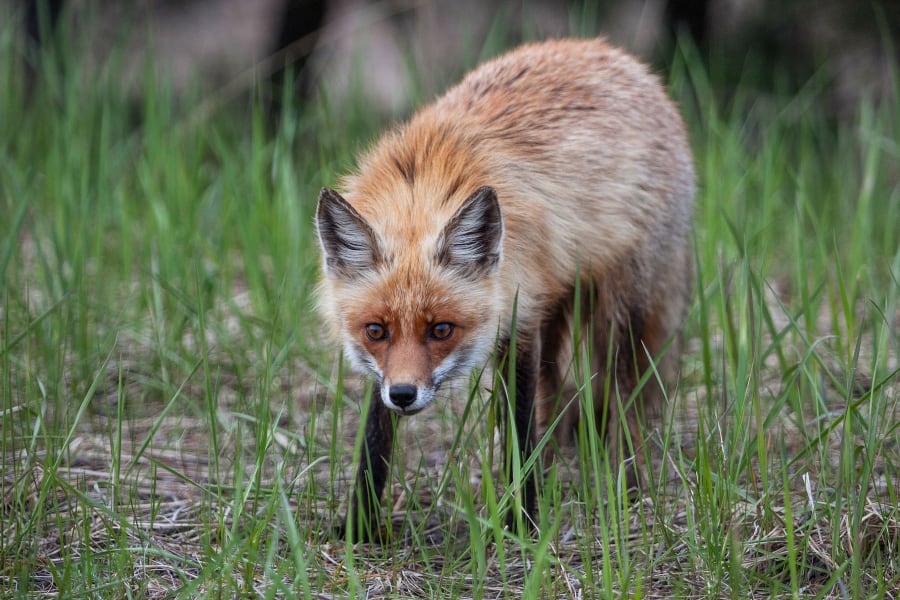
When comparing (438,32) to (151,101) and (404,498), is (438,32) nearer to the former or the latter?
(151,101)

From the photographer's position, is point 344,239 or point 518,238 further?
point 518,238

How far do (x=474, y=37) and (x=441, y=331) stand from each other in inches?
244

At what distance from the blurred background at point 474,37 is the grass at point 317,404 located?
0.28m

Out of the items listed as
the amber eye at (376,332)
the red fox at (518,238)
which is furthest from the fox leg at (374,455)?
the amber eye at (376,332)

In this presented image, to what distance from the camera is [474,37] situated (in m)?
9.28

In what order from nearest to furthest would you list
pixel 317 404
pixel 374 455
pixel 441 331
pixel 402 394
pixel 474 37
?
pixel 402 394 → pixel 441 331 → pixel 374 455 → pixel 317 404 → pixel 474 37

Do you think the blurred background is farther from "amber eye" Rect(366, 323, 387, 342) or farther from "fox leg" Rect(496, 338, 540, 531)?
"amber eye" Rect(366, 323, 387, 342)

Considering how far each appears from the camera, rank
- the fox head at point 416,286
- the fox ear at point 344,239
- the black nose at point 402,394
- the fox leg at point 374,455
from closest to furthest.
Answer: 1. the black nose at point 402,394
2. the fox head at point 416,286
3. the fox ear at point 344,239
4. the fox leg at point 374,455

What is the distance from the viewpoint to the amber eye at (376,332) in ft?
12.2

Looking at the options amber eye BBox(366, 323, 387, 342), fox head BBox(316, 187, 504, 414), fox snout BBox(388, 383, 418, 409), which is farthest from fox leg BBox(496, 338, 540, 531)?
fox snout BBox(388, 383, 418, 409)

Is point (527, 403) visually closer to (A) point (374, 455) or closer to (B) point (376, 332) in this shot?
(A) point (374, 455)

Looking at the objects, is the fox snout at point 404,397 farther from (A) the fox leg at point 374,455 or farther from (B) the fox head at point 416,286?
(A) the fox leg at point 374,455

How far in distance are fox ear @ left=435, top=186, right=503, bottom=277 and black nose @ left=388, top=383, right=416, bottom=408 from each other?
1.93ft

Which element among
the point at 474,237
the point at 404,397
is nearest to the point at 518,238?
the point at 474,237
